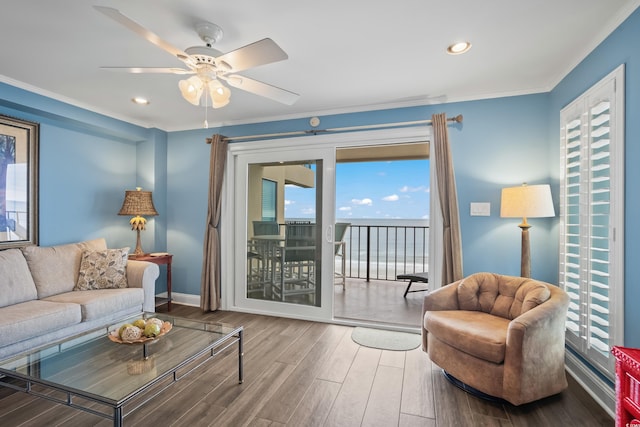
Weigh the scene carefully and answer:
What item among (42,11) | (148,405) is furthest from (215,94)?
(148,405)

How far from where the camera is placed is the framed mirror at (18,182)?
3.06m

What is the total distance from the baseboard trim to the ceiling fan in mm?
2868

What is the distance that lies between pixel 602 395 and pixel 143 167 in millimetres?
5274

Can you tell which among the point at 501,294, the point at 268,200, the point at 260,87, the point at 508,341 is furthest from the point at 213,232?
the point at 508,341

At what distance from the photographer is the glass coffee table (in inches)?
59.2

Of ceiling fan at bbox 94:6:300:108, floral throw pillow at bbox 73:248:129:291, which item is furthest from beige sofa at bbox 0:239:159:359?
ceiling fan at bbox 94:6:300:108

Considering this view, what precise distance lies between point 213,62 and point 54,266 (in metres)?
2.77

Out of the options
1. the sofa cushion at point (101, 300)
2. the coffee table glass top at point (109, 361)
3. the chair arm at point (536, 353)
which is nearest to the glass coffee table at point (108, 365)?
the coffee table glass top at point (109, 361)

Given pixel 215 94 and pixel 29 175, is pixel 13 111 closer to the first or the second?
pixel 29 175

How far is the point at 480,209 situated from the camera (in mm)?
3178

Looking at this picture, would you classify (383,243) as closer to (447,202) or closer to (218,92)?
(447,202)

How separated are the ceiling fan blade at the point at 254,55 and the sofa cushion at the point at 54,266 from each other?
2790mm

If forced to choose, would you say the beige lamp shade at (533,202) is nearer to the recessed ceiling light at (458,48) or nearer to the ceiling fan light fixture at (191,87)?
the recessed ceiling light at (458,48)

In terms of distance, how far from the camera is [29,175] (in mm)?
3242
